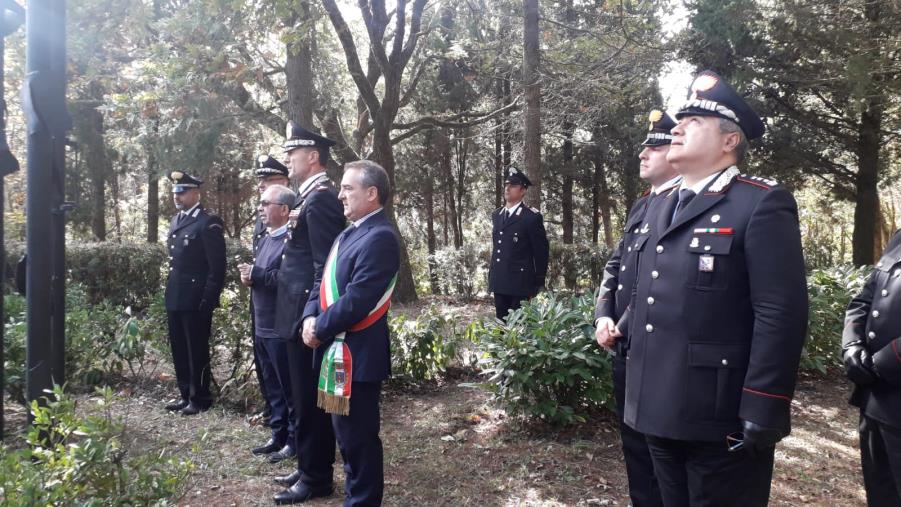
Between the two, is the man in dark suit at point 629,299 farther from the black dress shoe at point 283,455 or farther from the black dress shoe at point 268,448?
the black dress shoe at point 268,448

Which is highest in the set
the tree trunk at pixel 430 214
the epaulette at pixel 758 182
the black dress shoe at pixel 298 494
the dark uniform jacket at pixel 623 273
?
the tree trunk at pixel 430 214

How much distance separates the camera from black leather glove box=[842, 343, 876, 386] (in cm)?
276

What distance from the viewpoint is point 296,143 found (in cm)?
433

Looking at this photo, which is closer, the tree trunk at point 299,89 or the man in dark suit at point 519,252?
the man in dark suit at point 519,252

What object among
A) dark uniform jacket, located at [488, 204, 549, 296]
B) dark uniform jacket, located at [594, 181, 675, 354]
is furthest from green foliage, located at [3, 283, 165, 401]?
dark uniform jacket, located at [594, 181, 675, 354]

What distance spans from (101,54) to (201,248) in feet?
22.9

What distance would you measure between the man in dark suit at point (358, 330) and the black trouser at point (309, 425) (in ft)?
1.81

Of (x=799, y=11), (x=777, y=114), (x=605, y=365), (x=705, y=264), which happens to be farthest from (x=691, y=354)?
(x=777, y=114)

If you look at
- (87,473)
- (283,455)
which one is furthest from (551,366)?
(87,473)

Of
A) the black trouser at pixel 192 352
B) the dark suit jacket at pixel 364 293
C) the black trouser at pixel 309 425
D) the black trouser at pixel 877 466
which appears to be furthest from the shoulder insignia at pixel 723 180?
the black trouser at pixel 192 352

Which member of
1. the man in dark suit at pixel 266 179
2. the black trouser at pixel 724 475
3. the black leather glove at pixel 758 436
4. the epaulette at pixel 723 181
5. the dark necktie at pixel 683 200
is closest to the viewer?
the black leather glove at pixel 758 436

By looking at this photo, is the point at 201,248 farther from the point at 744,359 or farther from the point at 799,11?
the point at 799,11

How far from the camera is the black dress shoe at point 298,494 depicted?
3889mm

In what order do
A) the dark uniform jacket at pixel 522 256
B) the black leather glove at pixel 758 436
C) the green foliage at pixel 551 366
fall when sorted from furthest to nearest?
1. the dark uniform jacket at pixel 522 256
2. the green foliage at pixel 551 366
3. the black leather glove at pixel 758 436
